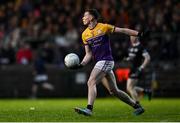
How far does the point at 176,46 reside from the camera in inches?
1158

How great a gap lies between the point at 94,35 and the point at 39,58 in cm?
1428

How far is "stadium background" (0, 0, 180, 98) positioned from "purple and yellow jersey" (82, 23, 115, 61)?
1313cm

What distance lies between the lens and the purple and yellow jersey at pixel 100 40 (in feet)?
52.4

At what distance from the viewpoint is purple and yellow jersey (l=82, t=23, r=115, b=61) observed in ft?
52.4

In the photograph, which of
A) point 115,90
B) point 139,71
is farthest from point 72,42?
point 115,90

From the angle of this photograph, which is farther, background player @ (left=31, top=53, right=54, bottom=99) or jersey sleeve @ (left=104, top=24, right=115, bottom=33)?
background player @ (left=31, top=53, right=54, bottom=99)

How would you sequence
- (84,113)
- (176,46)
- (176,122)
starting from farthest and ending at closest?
(176,46) < (84,113) < (176,122)

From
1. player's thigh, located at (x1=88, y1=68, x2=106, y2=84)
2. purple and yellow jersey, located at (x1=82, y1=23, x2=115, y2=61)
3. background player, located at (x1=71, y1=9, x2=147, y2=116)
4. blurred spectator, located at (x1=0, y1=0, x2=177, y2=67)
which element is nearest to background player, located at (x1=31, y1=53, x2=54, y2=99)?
blurred spectator, located at (x1=0, y1=0, x2=177, y2=67)

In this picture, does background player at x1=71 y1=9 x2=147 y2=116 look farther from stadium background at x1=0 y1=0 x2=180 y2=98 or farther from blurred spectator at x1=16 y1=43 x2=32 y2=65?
blurred spectator at x1=16 y1=43 x2=32 y2=65

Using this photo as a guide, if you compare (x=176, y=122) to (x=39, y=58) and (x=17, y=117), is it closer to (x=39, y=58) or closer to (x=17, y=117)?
(x=17, y=117)

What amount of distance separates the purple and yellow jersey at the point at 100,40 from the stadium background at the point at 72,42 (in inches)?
517

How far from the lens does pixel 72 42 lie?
29953 millimetres

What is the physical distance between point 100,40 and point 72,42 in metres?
14.0

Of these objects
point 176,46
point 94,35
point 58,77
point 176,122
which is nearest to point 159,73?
point 176,46
